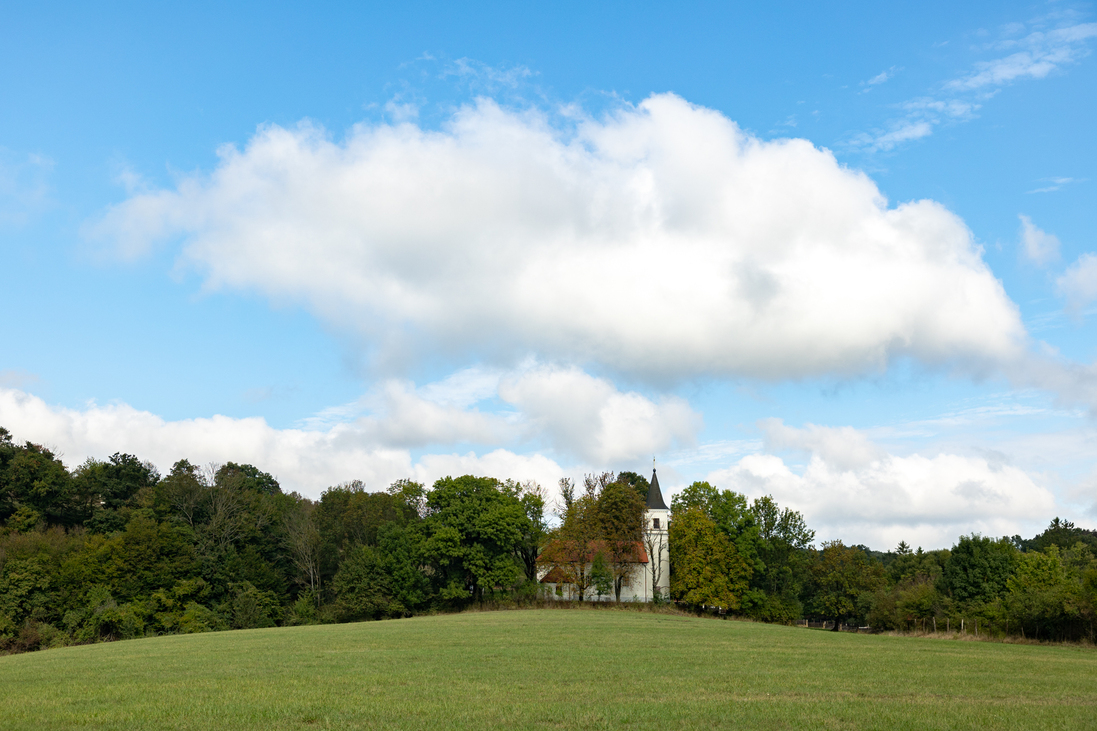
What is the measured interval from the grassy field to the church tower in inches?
2194

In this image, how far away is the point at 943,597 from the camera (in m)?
66.9

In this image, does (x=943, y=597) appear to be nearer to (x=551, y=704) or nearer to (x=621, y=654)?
(x=621, y=654)

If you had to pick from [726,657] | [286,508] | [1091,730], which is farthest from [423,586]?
[1091,730]

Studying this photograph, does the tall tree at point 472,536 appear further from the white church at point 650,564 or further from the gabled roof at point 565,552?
the white church at point 650,564

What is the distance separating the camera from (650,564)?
91875 mm

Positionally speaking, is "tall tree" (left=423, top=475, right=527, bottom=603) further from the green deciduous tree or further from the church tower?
the church tower

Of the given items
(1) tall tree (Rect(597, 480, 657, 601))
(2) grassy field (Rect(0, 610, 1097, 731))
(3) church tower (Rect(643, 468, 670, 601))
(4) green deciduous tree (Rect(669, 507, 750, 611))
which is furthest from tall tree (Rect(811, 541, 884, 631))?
(2) grassy field (Rect(0, 610, 1097, 731))

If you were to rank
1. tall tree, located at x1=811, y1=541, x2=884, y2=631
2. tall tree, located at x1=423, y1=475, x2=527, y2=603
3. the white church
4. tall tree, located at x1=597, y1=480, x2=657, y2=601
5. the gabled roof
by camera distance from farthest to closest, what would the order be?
tall tree, located at x1=811, y1=541, x2=884, y2=631, the white church, tall tree, located at x1=597, y1=480, x2=657, y2=601, the gabled roof, tall tree, located at x1=423, y1=475, x2=527, y2=603

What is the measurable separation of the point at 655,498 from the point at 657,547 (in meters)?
6.04

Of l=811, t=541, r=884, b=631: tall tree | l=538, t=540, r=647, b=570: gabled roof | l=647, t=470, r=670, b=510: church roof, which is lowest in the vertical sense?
l=811, t=541, r=884, b=631: tall tree

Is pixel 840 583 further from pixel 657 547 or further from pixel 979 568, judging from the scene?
pixel 979 568

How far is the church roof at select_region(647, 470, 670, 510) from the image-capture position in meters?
94.6

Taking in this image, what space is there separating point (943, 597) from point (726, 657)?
48253 mm

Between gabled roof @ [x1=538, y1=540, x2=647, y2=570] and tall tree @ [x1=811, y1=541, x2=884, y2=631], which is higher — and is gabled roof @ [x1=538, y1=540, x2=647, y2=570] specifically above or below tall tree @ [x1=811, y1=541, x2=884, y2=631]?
above
